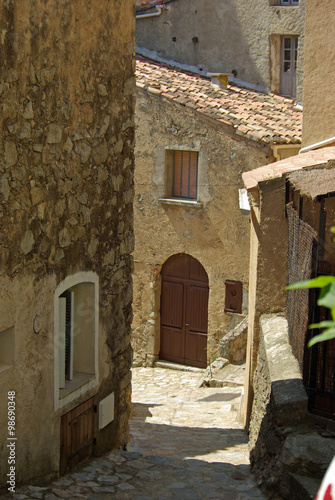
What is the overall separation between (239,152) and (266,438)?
28.4 ft

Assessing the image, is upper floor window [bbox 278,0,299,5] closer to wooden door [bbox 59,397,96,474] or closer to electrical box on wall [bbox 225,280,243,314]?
electrical box on wall [bbox 225,280,243,314]

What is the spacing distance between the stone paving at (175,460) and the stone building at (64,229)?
287mm

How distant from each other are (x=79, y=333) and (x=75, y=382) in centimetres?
50

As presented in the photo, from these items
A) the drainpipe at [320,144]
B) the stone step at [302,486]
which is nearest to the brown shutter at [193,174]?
the drainpipe at [320,144]

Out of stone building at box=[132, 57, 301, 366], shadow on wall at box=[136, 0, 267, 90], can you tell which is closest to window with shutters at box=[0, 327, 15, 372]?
stone building at box=[132, 57, 301, 366]

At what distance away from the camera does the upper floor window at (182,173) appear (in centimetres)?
1495

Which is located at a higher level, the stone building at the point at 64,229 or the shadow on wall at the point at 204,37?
the shadow on wall at the point at 204,37

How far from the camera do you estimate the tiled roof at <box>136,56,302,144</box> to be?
13930 mm

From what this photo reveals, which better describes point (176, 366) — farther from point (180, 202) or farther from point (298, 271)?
point (298, 271)

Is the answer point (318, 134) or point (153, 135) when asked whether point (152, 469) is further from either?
point (153, 135)

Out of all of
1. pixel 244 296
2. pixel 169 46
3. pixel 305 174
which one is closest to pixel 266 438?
pixel 305 174

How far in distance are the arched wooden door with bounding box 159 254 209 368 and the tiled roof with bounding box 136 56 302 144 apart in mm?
3211

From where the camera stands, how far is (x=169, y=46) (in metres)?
17.8

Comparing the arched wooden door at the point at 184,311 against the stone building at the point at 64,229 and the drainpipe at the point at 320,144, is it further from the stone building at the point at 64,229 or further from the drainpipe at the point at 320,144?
the stone building at the point at 64,229
